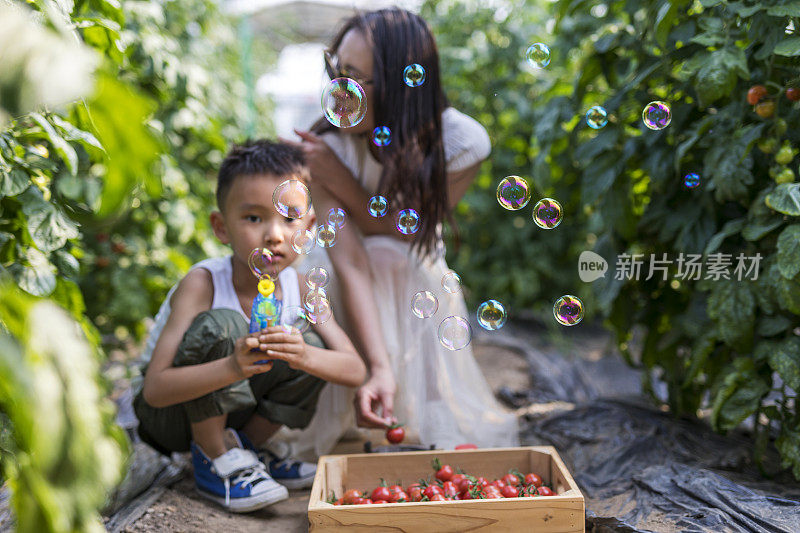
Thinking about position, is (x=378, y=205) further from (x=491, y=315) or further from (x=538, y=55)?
(x=538, y=55)

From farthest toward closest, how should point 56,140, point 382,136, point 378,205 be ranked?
point 382,136
point 378,205
point 56,140

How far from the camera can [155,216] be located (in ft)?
9.94

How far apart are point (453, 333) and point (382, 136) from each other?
672mm

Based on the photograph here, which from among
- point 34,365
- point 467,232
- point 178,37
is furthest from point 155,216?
point 34,365

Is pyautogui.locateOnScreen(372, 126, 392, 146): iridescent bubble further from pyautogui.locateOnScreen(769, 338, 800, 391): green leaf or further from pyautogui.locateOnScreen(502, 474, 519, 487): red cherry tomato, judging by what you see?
pyautogui.locateOnScreen(769, 338, 800, 391): green leaf

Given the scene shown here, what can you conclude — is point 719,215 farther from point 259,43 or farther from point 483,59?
point 259,43

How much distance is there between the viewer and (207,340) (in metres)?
1.78

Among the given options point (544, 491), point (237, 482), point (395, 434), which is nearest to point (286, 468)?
point (237, 482)

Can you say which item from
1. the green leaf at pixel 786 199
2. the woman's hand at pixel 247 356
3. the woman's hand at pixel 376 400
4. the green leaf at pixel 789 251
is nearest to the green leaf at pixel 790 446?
the green leaf at pixel 789 251

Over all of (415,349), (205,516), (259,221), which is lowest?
(205,516)

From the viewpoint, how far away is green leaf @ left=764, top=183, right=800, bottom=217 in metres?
1.65

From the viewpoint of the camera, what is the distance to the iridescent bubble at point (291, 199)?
69.5 inches

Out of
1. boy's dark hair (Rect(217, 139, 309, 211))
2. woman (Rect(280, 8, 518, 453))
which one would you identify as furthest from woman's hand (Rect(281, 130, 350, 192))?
boy's dark hair (Rect(217, 139, 309, 211))

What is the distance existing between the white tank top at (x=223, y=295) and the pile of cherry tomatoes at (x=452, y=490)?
0.55 meters
